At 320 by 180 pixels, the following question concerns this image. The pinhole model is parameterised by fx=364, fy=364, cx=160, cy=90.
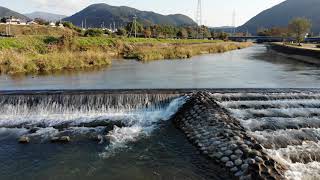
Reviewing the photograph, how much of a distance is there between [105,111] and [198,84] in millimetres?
8398

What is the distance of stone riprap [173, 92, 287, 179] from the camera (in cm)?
1004

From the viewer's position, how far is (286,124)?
49.0ft

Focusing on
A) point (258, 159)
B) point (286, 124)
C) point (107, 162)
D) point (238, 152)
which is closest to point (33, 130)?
point (107, 162)

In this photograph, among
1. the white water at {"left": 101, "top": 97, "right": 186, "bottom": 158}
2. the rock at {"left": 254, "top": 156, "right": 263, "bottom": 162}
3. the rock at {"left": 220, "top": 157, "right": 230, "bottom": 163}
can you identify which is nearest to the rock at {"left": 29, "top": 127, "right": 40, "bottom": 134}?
the white water at {"left": 101, "top": 97, "right": 186, "bottom": 158}

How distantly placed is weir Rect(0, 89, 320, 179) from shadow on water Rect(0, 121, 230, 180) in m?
0.64

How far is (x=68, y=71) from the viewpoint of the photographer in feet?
101

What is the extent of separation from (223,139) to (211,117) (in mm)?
2316

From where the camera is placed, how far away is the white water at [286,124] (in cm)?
1125

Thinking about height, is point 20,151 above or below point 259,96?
below

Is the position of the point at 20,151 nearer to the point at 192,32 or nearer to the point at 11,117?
the point at 11,117

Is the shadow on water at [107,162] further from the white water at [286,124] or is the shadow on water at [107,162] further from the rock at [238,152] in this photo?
the white water at [286,124]

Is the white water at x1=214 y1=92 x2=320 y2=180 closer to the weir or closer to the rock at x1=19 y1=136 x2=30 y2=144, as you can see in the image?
the weir

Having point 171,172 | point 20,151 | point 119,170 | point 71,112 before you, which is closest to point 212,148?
point 171,172

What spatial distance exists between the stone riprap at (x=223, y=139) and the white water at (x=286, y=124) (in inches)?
25.0
